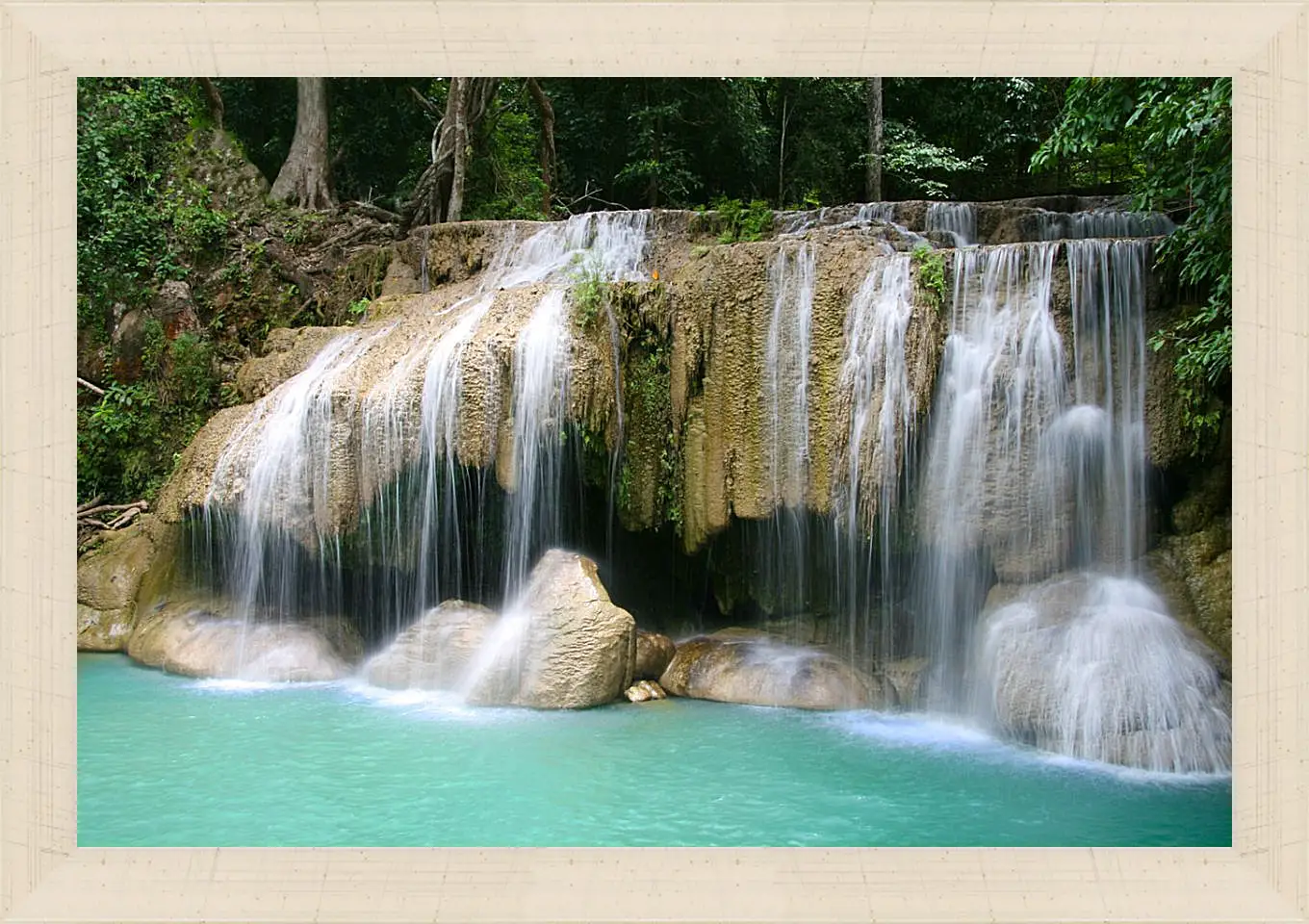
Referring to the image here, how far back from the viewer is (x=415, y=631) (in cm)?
788

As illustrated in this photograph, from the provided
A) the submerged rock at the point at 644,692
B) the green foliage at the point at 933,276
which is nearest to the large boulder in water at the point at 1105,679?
the green foliage at the point at 933,276

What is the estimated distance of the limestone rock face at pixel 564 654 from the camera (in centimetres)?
717

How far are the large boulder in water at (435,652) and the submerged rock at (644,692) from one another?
1129mm

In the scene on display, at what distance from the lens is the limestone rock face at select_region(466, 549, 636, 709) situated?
282 inches

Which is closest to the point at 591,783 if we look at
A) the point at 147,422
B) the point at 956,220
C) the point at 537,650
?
the point at 537,650

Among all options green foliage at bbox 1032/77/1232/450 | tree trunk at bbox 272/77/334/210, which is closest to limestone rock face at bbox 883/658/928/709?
green foliage at bbox 1032/77/1232/450

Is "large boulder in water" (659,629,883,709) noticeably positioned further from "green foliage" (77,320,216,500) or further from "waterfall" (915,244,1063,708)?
"green foliage" (77,320,216,500)

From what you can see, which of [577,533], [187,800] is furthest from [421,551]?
[187,800]

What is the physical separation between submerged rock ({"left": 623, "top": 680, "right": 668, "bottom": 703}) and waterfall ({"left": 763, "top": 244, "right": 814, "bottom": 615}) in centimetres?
155

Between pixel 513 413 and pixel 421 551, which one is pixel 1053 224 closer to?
pixel 513 413

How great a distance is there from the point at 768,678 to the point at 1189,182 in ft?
13.5

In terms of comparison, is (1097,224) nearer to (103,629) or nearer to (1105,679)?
(1105,679)

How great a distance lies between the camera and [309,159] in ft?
45.0
